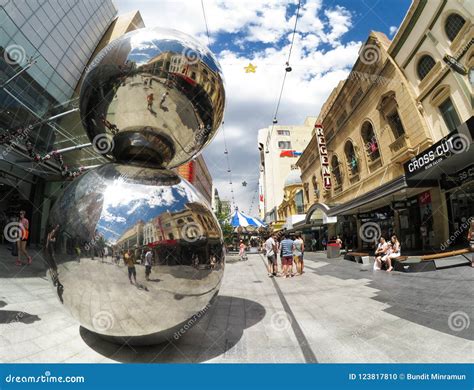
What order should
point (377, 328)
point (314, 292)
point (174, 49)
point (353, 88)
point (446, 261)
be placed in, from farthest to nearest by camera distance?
point (353, 88) → point (446, 261) → point (314, 292) → point (377, 328) → point (174, 49)

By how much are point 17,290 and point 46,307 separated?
5.57ft

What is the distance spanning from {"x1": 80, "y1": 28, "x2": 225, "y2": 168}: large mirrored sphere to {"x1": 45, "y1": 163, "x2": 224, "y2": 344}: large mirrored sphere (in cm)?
36

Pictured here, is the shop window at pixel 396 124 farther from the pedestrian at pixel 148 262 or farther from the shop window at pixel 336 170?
the pedestrian at pixel 148 262

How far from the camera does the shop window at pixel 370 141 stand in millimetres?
17672

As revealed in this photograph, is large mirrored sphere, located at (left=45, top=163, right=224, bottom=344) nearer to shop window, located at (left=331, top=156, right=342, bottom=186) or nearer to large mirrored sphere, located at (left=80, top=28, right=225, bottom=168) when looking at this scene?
large mirrored sphere, located at (left=80, top=28, right=225, bottom=168)

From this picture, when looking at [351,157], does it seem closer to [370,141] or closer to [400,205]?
[370,141]

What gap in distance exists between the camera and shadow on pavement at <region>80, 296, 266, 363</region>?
249 centimetres

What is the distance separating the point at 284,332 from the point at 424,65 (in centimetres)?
1672

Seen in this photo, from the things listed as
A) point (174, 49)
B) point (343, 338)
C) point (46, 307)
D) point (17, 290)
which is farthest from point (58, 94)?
point (343, 338)

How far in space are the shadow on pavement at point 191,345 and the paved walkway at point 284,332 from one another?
0.4 inches

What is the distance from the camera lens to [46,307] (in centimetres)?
410

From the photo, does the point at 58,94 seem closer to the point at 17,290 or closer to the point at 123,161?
the point at 17,290

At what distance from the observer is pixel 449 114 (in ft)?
40.2

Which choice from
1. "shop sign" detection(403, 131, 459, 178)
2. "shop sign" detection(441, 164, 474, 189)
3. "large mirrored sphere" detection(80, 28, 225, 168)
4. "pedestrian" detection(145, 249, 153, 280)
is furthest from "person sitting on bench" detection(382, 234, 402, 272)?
"pedestrian" detection(145, 249, 153, 280)
